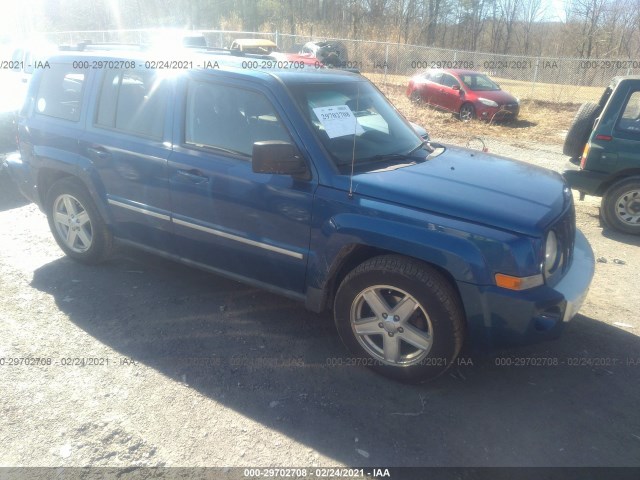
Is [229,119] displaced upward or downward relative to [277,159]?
upward

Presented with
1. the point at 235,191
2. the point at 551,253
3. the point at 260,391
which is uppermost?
the point at 235,191

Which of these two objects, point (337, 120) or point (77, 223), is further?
point (77, 223)

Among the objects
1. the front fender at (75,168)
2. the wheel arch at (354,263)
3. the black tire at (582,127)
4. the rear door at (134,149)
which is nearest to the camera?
the wheel arch at (354,263)

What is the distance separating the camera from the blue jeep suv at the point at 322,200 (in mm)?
2975

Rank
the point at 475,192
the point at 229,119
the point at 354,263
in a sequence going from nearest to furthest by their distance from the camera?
the point at 475,192
the point at 354,263
the point at 229,119

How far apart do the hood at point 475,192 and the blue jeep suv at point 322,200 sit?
12 millimetres

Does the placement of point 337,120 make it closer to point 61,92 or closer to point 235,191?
point 235,191

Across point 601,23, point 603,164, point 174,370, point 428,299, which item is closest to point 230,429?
point 174,370

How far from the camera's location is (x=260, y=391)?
3271 millimetres

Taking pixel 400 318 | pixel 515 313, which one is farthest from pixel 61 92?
pixel 515 313

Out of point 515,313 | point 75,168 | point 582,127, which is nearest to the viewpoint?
point 515,313

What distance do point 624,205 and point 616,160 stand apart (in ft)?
1.83

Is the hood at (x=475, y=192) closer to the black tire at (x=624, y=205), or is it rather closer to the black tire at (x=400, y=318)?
the black tire at (x=400, y=318)

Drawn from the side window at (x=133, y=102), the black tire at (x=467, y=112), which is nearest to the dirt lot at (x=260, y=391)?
the side window at (x=133, y=102)
